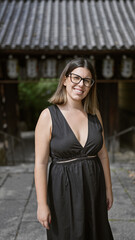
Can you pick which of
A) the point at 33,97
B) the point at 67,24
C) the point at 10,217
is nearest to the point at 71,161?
the point at 10,217

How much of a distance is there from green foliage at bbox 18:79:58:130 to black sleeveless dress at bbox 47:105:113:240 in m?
13.3

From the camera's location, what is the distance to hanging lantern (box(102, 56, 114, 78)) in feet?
22.2

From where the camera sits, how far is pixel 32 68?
668 cm

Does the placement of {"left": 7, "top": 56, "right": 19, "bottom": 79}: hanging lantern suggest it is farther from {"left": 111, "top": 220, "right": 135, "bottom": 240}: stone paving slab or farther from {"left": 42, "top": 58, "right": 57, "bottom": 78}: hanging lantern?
{"left": 111, "top": 220, "right": 135, "bottom": 240}: stone paving slab

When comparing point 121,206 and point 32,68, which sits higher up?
point 32,68

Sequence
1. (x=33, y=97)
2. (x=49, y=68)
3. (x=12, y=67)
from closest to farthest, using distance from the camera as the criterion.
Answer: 1. (x=49, y=68)
2. (x=12, y=67)
3. (x=33, y=97)

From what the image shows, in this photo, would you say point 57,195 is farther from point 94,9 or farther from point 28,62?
point 94,9

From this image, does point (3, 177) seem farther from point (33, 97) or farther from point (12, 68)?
point (33, 97)

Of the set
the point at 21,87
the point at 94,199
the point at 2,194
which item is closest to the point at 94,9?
the point at 2,194

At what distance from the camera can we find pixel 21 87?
49.9 feet

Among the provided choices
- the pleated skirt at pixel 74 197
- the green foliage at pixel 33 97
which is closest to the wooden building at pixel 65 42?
the pleated skirt at pixel 74 197

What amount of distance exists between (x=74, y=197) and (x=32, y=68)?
5767mm

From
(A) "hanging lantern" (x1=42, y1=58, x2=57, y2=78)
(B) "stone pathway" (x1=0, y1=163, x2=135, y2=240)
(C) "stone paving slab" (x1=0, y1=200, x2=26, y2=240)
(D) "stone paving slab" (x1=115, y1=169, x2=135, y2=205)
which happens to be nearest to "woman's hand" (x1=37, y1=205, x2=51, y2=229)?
(B) "stone pathway" (x1=0, y1=163, x2=135, y2=240)

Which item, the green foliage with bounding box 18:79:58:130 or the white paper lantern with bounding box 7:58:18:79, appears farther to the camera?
the green foliage with bounding box 18:79:58:130
